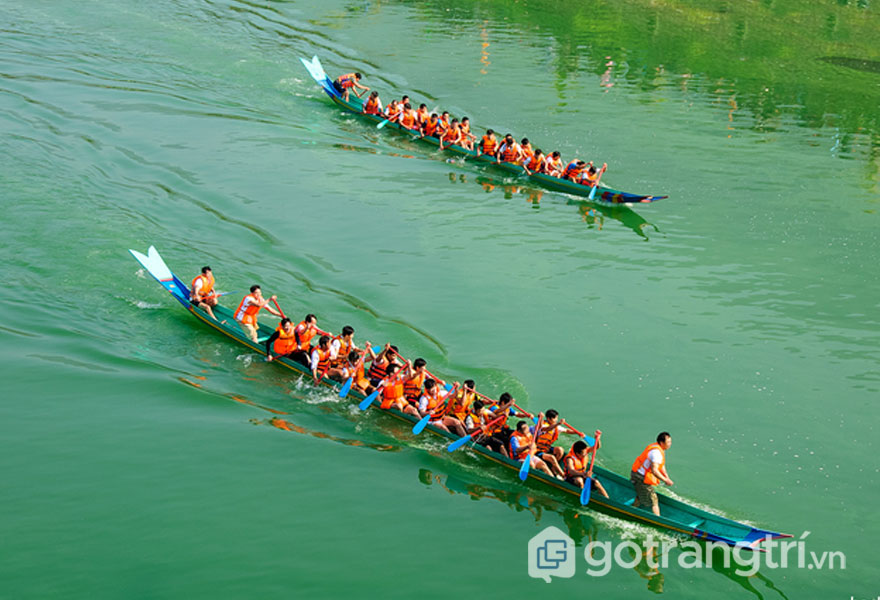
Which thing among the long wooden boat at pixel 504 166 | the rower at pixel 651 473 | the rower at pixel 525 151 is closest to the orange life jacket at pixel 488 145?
the long wooden boat at pixel 504 166

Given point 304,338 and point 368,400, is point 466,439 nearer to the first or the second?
point 368,400

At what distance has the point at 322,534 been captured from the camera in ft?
40.3

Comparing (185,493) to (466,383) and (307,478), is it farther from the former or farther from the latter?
(466,383)

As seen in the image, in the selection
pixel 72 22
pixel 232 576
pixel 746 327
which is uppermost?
pixel 72 22

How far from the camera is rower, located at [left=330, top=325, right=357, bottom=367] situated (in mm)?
15789

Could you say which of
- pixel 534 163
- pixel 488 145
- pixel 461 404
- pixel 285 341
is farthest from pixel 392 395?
pixel 488 145

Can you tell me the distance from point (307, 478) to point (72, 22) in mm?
32653

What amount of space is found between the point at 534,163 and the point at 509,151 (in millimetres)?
1040

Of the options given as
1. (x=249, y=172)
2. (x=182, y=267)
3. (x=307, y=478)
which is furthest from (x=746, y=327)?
(x=249, y=172)

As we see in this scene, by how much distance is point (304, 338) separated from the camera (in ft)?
53.1

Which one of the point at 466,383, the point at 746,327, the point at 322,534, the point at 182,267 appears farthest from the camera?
the point at 182,267

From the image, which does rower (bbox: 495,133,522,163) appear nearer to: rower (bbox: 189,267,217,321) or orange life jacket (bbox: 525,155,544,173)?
orange life jacket (bbox: 525,155,544,173)

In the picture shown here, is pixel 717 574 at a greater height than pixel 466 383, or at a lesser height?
lesser

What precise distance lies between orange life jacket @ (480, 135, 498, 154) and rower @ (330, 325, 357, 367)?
12372 mm
